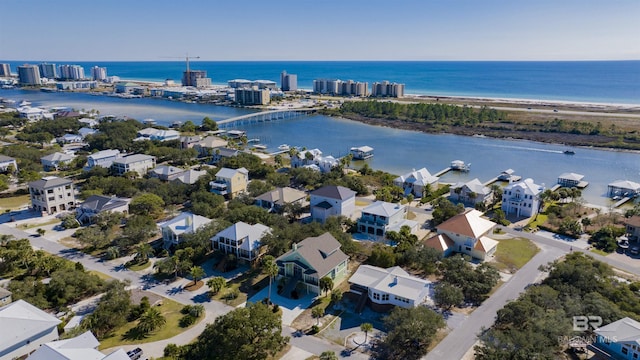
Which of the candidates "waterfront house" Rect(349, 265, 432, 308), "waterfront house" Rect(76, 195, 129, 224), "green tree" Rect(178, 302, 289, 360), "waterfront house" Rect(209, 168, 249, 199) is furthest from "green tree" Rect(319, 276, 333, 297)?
"waterfront house" Rect(76, 195, 129, 224)

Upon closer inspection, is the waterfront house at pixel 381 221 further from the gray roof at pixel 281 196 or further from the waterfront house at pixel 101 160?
the waterfront house at pixel 101 160

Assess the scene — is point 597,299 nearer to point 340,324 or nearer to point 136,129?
point 340,324

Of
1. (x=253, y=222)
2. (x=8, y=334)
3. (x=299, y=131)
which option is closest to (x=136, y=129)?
(x=299, y=131)

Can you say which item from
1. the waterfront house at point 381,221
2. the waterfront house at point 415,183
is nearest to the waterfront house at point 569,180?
the waterfront house at point 415,183

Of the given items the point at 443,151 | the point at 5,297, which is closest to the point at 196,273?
the point at 5,297

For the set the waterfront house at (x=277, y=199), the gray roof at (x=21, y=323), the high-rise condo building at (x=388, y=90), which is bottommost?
the gray roof at (x=21, y=323)

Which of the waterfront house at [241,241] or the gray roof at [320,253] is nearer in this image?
the gray roof at [320,253]

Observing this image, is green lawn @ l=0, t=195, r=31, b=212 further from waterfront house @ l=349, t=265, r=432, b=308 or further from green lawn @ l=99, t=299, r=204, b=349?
waterfront house @ l=349, t=265, r=432, b=308
